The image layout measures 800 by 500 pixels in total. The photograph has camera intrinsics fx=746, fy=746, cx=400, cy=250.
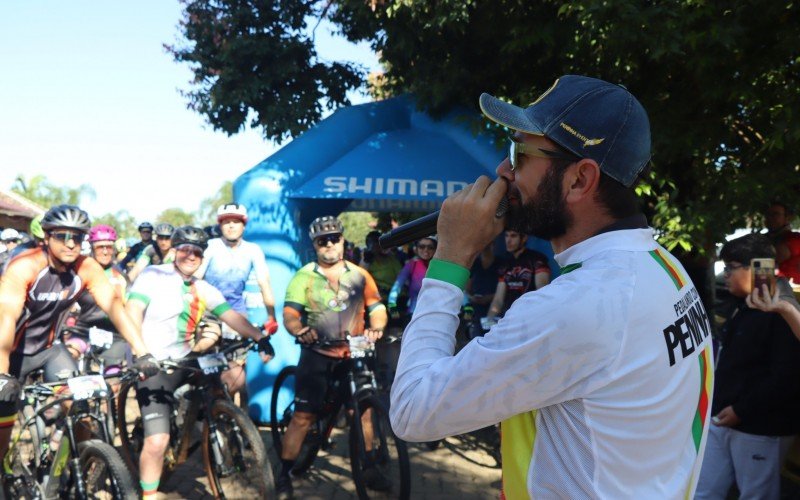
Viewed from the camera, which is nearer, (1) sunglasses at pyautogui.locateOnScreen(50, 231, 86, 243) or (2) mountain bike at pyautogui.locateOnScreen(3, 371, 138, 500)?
(2) mountain bike at pyautogui.locateOnScreen(3, 371, 138, 500)

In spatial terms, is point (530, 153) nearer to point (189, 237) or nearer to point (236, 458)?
point (236, 458)

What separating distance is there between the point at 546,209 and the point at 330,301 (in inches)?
189

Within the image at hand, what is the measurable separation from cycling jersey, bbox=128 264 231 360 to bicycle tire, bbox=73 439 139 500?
971 mm

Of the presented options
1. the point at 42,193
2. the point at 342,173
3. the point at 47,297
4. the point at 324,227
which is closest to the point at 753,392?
the point at 324,227

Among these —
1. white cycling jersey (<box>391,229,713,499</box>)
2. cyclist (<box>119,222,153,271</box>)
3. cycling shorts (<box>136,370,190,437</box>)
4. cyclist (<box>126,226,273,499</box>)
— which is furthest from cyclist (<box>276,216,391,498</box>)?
cyclist (<box>119,222,153,271</box>)

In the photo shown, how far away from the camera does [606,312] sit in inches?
49.5

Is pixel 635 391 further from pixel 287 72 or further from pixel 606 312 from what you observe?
pixel 287 72

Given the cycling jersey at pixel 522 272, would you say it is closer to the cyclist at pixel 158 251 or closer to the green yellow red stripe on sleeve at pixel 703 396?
the green yellow red stripe on sleeve at pixel 703 396

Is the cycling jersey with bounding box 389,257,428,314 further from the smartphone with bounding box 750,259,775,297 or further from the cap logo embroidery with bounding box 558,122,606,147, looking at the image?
the cap logo embroidery with bounding box 558,122,606,147

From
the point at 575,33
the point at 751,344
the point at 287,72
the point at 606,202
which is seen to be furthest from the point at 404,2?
the point at 606,202

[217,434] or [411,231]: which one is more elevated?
[411,231]

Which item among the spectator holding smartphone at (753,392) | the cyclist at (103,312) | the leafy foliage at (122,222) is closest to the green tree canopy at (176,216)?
the leafy foliage at (122,222)

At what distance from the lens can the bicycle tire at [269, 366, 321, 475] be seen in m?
6.10

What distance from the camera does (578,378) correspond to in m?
1.26
